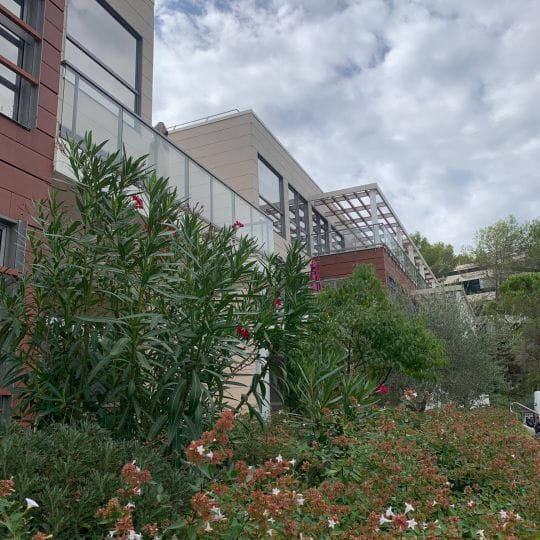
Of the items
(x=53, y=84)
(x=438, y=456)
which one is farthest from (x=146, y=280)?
(x=53, y=84)

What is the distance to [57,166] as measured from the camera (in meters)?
5.95

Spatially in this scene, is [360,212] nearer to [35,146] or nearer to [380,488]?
[35,146]

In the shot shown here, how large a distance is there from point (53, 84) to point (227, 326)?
3.83 metres

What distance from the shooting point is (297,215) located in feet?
60.0

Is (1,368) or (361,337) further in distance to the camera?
(361,337)

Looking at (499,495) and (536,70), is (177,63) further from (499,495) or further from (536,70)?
(499,495)

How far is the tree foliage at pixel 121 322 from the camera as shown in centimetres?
379

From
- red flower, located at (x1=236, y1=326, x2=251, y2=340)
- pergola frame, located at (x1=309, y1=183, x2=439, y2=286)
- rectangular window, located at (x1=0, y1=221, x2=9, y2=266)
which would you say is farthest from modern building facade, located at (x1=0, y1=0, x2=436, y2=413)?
red flower, located at (x1=236, y1=326, x2=251, y2=340)

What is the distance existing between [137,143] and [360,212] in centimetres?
1483

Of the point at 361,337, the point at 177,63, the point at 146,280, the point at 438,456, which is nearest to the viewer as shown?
the point at 146,280

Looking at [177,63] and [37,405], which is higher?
[177,63]

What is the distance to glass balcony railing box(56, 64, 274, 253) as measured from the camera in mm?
6164

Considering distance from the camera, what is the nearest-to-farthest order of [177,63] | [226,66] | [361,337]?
[361,337], [177,63], [226,66]

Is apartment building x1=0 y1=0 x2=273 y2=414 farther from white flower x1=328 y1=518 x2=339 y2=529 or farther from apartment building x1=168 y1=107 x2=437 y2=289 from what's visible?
apartment building x1=168 y1=107 x2=437 y2=289
